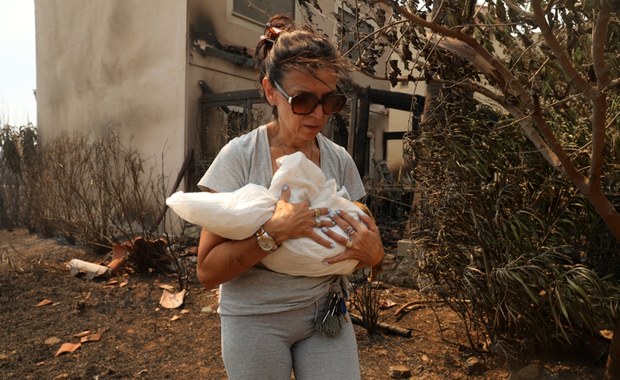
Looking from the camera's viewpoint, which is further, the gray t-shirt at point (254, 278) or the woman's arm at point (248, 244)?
the gray t-shirt at point (254, 278)

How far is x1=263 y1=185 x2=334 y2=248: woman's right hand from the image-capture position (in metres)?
1.37

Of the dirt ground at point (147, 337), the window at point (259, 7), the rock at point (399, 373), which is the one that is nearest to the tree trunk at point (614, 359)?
the dirt ground at point (147, 337)

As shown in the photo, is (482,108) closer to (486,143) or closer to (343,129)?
(486,143)

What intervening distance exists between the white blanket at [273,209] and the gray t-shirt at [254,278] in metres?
0.05

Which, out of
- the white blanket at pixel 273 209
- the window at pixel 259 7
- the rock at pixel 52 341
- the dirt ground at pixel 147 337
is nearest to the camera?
the white blanket at pixel 273 209

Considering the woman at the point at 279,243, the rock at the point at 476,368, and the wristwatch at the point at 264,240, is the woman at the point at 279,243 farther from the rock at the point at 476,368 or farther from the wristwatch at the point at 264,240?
the rock at the point at 476,368

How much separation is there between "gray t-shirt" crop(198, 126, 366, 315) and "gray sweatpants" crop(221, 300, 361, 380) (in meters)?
0.04

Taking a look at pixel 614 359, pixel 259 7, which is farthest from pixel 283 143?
pixel 259 7

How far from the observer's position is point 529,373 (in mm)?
3043

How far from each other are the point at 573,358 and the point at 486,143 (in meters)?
1.58

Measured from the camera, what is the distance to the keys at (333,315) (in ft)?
5.07

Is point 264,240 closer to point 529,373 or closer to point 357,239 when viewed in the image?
point 357,239

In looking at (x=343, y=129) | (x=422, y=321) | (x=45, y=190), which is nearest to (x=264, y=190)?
(x=422, y=321)

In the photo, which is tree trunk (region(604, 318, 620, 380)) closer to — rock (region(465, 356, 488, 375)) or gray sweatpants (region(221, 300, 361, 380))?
rock (region(465, 356, 488, 375))
